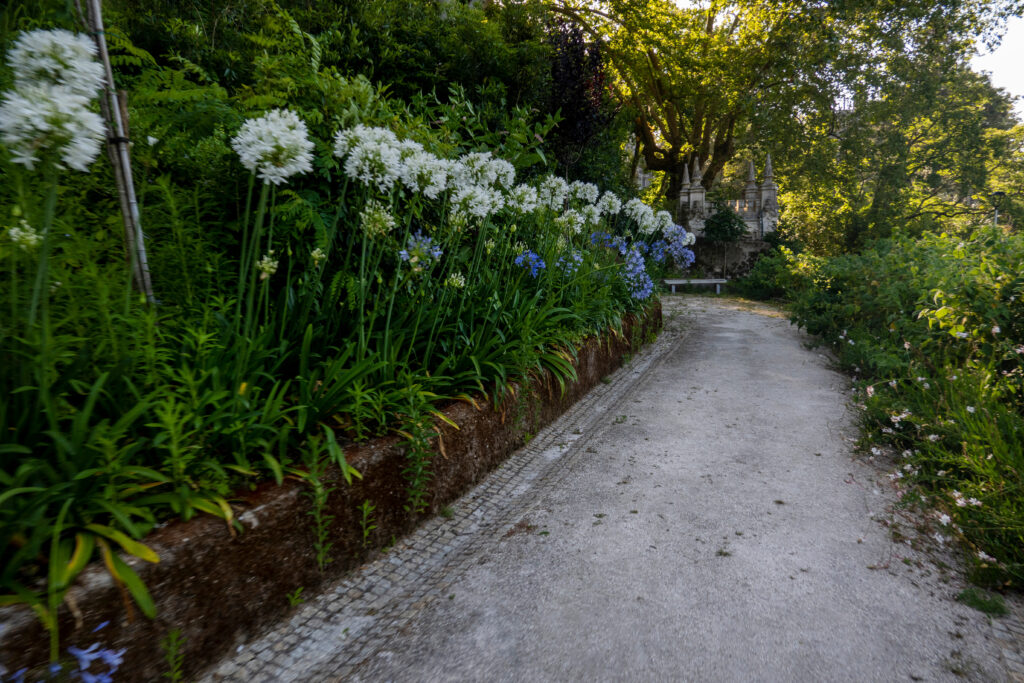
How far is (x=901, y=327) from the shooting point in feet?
17.1

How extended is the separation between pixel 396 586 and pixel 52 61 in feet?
7.37

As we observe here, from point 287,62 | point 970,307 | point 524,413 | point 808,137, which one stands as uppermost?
point 808,137

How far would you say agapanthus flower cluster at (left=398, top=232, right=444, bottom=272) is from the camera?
10.4 feet

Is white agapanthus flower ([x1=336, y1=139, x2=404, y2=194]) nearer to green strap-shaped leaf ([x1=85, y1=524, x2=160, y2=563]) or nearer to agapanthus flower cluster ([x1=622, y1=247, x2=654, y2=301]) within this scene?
green strap-shaped leaf ([x1=85, y1=524, x2=160, y2=563])

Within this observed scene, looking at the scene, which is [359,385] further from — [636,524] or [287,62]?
[287,62]

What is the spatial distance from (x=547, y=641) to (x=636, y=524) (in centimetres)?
104

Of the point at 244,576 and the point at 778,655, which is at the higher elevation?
the point at 244,576

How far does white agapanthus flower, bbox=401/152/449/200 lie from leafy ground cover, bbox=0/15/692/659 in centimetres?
1

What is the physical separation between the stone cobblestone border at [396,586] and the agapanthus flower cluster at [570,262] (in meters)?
1.86

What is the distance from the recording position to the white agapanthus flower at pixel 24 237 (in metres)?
1.89

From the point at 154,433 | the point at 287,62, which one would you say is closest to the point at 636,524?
the point at 154,433

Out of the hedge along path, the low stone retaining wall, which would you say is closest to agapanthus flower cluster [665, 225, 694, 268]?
the hedge along path

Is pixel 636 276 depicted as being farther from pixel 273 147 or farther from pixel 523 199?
pixel 273 147

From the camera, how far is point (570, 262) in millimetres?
5535
